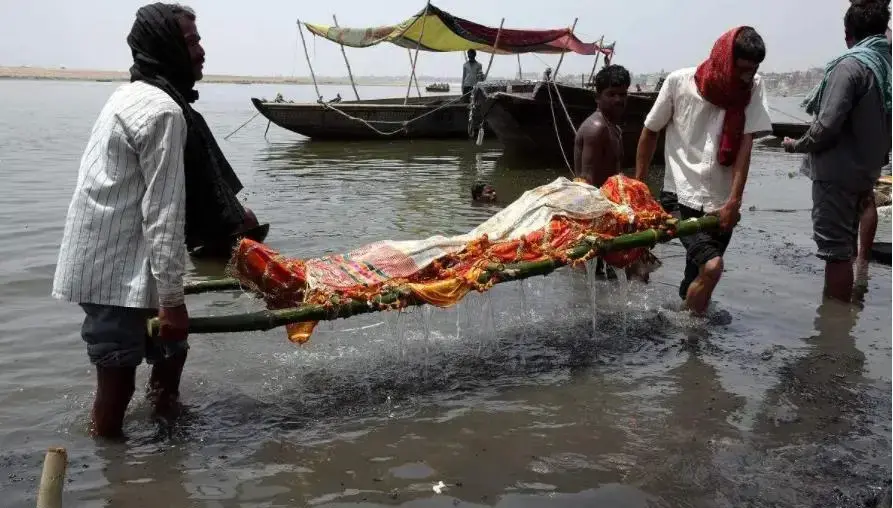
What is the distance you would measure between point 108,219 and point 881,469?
127 inches

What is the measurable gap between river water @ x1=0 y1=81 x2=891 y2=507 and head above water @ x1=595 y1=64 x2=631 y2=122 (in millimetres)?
1309

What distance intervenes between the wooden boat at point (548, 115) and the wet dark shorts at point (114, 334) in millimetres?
10527

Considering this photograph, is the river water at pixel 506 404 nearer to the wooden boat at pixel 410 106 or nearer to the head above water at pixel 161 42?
the head above water at pixel 161 42

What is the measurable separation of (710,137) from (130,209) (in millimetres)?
3232

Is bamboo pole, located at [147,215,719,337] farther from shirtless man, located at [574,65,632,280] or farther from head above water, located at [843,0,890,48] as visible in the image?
head above water, located at [843,0,890,48]

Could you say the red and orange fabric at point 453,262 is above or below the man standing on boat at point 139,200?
below

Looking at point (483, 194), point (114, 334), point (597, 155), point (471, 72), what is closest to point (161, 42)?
point (114, 334)

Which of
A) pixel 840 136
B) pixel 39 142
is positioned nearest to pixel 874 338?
pixel 840 136

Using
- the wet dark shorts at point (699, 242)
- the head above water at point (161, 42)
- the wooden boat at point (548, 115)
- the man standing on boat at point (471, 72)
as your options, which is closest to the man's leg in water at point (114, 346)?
the head above water at point (161, 42)

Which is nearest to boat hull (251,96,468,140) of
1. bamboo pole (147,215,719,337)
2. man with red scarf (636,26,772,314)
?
man with red scarf (636,26,772,314)

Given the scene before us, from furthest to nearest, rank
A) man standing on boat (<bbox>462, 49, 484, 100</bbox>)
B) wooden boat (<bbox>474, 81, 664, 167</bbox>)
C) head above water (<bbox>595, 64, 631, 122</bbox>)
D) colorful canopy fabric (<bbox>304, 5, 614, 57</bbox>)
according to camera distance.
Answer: man standing on boat (<bbox>462, 49, 484, 100</bbox>), colorful canopy fabric (<bbox>304, 5, 614, 57</bbox>), wooden boat (<bbox>474, 81, 664, 167</bbox>), head above water (<bbox>595, 64, 631, 122</bbox>)

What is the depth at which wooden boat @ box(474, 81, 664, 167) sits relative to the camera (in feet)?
43.2

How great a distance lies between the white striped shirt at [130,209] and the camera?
268cm

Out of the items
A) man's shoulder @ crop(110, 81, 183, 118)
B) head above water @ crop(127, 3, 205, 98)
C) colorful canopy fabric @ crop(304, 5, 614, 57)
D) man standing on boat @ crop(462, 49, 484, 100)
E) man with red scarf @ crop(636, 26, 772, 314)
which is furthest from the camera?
man standing on boat @ crop(462, 49, 484, 100)
